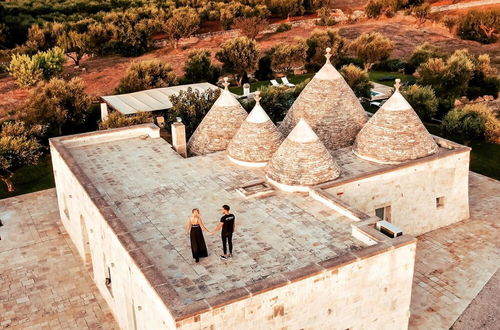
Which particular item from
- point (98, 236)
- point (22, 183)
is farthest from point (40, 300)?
point (22, 183)

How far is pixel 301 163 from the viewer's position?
16.9 metres

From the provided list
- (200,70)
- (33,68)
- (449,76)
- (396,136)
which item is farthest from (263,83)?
(396,136)

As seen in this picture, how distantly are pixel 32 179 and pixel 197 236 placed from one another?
17.5 meters

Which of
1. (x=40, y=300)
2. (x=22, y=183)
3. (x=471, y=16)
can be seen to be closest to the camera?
(x=40, y=300)

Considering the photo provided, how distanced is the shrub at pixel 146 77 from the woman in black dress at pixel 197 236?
29096 mm

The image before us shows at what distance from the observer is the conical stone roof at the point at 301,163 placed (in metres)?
16.8

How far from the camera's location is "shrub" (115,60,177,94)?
132 feet

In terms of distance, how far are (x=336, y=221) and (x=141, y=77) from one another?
29.5 meters

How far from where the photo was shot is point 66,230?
2062cm

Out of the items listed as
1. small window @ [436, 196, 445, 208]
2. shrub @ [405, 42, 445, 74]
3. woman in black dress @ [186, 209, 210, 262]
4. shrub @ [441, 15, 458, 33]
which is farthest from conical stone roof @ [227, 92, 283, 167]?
shrub @ [441, 15, 458, 33]

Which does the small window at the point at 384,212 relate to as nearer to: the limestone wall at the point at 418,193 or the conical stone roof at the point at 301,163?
the limestone wall at the point at 418,193

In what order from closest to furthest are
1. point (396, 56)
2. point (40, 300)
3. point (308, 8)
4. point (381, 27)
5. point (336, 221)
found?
point (336, 221) → point (40, 300) → point (396, 56) → point (381, 27) → point (308, 8)

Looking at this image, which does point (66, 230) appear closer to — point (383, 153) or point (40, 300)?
point (40, 300)

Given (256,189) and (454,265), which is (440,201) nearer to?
(454,265)
